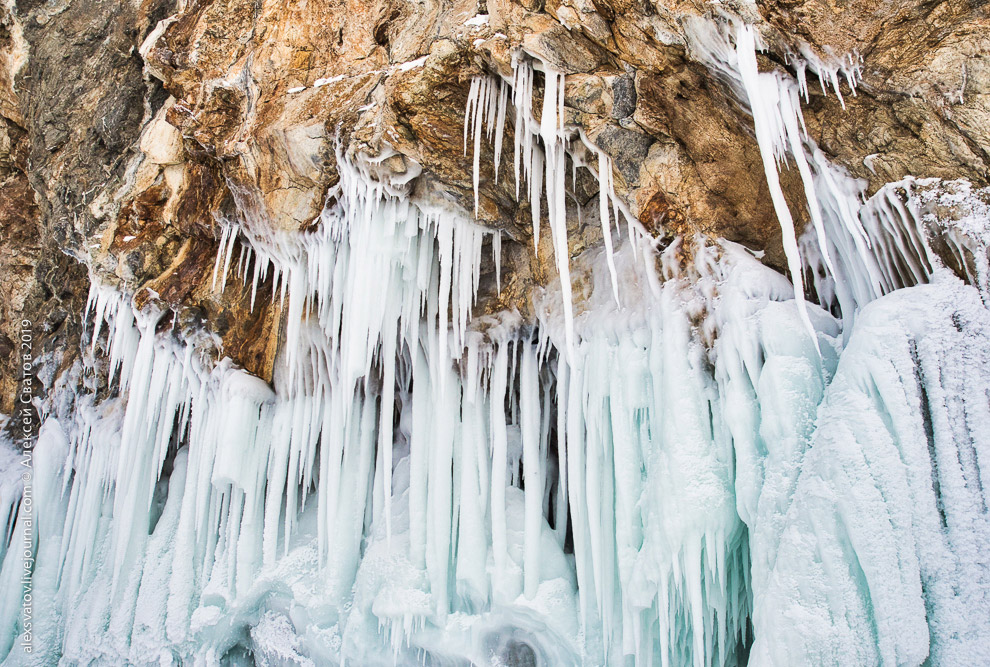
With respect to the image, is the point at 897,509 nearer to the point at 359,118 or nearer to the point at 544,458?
the point at 544,458

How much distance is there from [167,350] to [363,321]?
2.53m

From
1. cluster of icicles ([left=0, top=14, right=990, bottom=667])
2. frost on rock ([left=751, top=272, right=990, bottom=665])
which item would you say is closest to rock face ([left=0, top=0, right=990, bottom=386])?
cluster of icicles ([left=0, top=14, right=990, bottom=667])

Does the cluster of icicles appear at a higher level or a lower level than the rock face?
lower

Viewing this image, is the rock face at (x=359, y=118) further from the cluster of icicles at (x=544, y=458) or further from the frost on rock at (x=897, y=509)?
the frost on rock at (x=897, y=509)

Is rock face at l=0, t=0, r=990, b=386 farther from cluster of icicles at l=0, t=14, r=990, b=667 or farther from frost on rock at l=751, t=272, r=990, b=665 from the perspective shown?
frost on rock at l=751, t=272, r=990, b=665

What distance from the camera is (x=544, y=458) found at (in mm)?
5723

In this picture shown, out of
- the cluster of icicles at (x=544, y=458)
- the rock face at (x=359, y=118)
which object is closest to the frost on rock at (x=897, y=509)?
the cluster of icicles at (x=544, y=458)

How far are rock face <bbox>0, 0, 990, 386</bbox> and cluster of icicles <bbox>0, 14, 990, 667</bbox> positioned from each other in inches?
8.9

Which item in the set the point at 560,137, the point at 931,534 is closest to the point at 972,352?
the point at 931,534

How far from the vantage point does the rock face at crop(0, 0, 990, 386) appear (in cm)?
336

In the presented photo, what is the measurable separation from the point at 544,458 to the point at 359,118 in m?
3.27

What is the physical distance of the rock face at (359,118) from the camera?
3.36 m

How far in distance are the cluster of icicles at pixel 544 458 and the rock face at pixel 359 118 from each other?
0.23 m

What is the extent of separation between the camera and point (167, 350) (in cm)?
646
